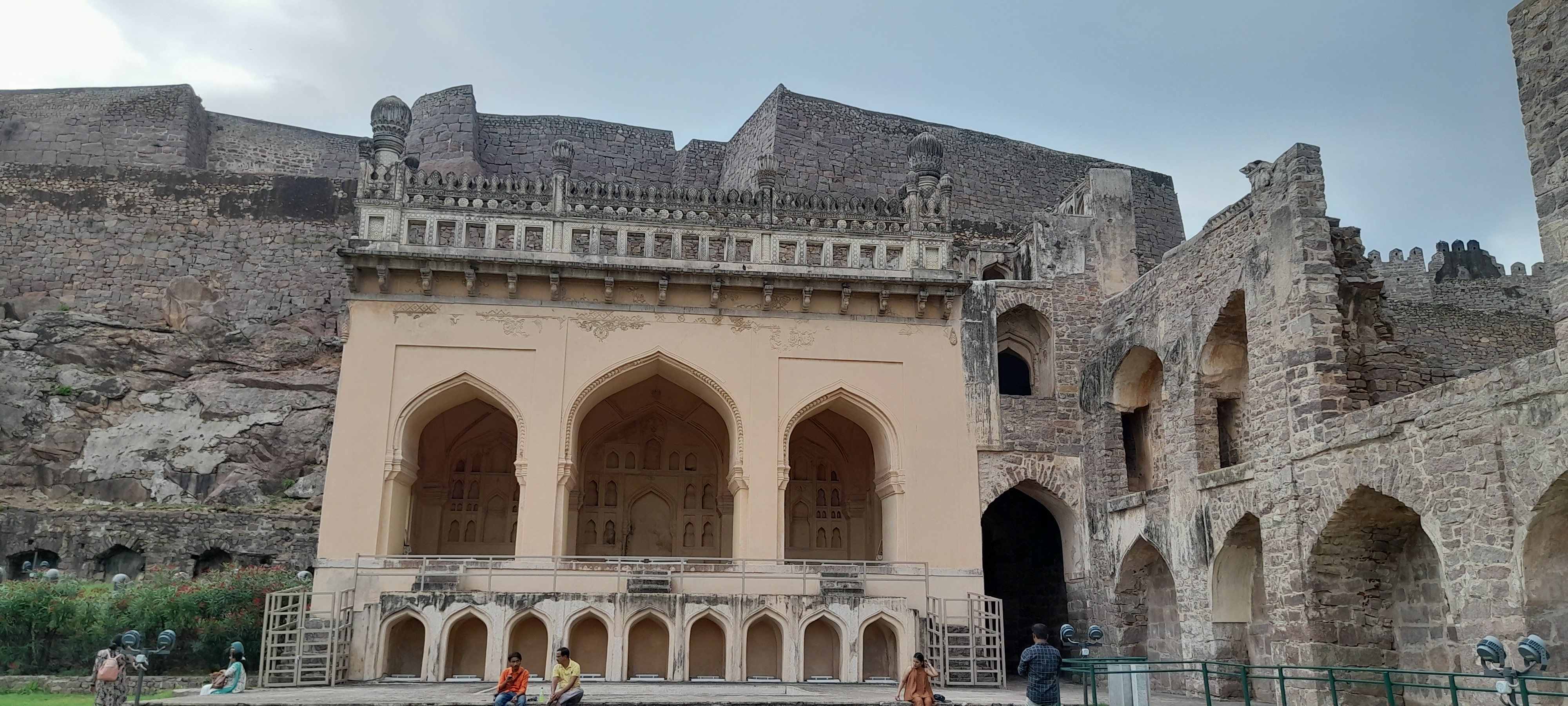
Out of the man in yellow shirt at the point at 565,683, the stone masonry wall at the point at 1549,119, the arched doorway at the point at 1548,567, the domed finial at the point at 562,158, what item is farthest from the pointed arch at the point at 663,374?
the stone masonry wall at the point at 1549,119

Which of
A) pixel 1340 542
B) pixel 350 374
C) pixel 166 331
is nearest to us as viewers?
pixel 1340 542

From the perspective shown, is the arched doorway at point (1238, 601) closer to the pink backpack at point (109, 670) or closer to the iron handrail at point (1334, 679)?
the iron handrail at point (1334, 679)

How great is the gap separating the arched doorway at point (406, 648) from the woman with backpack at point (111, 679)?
153 inches

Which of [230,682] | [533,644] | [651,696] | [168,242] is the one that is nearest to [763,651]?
[533,644]

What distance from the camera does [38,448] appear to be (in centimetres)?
2039

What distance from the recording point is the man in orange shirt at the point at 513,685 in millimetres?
10258

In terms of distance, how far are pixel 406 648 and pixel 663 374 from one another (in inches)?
196

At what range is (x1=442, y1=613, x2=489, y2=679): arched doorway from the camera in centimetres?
1416

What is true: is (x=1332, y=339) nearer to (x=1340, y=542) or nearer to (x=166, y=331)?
(x=1340, y=542)

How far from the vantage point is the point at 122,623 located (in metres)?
14.4

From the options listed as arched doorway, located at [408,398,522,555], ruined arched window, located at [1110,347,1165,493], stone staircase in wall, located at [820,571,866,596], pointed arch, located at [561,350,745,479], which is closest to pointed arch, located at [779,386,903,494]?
pointed arch, located at [561,350,745,479]

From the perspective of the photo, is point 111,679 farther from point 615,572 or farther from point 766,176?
point 766,176

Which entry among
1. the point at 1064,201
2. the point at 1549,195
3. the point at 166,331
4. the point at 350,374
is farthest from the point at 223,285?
the point at 1549,195

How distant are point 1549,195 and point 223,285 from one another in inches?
930
